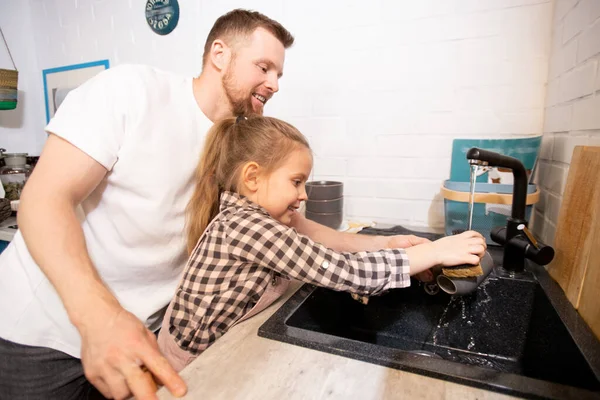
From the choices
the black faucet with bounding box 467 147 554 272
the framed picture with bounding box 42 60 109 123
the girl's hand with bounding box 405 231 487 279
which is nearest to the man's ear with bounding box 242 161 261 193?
the girl's hand with bounding box 405 231 487 279

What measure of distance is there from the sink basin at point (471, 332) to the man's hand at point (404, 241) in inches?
4.4

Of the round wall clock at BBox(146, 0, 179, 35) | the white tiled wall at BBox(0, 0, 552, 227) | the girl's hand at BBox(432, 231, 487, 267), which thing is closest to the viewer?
the girl's hand at BBox(432, 231, 487, 267)

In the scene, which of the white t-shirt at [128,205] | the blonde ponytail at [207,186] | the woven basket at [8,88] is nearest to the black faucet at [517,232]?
the blonde ponytail at [207,186]

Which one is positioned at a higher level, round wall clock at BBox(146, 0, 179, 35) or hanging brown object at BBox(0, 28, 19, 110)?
round wall clock at BBox(146, 0, 179, 35)

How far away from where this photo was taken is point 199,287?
813 millimetres

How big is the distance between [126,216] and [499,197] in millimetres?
1073

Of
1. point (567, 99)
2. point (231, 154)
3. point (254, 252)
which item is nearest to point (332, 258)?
point (254, 252)

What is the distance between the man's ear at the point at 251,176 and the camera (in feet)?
2.91

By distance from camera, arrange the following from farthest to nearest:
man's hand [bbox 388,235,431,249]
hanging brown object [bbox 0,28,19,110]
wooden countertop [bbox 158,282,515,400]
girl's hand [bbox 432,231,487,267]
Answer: hanging brown object [bbox 0,28,19,110] < man's hand [bbox 388,235,431,249] < girl's hand [bbox 432,231,487,267] < wooden countertop [bbox 158,282,515,400]

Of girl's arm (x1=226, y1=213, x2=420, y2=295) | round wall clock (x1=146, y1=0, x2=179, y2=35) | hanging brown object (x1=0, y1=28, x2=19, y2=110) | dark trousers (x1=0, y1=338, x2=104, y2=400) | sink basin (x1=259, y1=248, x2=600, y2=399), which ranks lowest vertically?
dark trousers (x1=0, y1=338, x2=104, y2=400)

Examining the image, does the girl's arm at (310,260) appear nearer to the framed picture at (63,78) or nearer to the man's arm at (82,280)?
the man's arm at (82,280)

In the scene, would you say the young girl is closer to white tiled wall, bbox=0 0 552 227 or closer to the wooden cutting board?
the wooden cutting board

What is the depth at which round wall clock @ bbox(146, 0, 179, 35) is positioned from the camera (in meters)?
1.82

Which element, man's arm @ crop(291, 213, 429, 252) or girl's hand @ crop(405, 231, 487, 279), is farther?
man's arm @ crop(291, 213, 429, 252)
